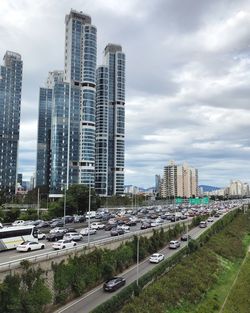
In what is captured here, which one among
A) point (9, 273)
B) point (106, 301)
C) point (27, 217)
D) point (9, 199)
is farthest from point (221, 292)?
point (9, 199)

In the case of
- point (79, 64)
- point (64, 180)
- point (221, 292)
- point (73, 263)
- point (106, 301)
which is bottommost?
point (221, 292)

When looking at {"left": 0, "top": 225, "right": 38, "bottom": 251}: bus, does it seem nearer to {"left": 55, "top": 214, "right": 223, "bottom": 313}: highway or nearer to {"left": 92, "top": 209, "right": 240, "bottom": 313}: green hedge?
{"left": 55, "top": 214, "right": 223, "bottom": 313}: highway

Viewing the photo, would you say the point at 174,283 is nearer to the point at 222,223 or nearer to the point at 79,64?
the point at 222,223

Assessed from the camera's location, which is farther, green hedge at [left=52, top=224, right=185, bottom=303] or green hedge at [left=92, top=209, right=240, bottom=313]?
green hedge at [left=52, top=224, right=185, bottom=303]

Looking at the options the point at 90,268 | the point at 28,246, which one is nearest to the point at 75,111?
the point at 28,246

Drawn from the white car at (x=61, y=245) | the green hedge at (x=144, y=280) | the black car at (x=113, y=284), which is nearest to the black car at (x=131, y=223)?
the green hedge at (x=144, y=280)

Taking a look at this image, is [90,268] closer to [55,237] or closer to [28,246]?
[28,246]

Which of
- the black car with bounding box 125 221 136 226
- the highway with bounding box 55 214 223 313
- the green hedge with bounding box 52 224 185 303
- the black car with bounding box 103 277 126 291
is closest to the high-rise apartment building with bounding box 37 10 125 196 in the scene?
the black car with bounding box 125 221 136 226

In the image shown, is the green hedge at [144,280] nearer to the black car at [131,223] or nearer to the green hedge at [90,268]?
the green hedge at [90,268]

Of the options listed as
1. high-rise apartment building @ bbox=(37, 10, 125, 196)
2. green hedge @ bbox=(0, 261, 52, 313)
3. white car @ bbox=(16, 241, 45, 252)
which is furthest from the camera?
high-rise apartment building @ bbox=(37, 10, 125, 196)
